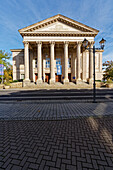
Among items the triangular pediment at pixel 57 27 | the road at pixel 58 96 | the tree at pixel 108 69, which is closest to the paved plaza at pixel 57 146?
the road at pixel 58 96

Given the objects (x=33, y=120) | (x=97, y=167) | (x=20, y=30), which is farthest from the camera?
(x=20, y=30)

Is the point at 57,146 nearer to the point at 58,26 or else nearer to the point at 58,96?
the point at 58,96

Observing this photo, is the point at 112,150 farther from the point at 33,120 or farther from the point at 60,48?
the point at 60,48

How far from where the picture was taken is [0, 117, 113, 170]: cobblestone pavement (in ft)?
5.85

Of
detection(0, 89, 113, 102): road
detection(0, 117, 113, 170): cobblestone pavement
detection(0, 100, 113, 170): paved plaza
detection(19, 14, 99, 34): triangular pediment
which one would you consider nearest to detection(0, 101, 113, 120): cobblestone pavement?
detection(0, 100, 113, 170): paved plaza

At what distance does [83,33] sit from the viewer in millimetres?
20859

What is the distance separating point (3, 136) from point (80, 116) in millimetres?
3546

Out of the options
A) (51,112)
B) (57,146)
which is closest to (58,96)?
(51,112)

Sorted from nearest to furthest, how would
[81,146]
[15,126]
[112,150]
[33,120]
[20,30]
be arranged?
1. [112,150]
2. [81,146]
3. [15,126]
4. [33,120]
5. [20,30]

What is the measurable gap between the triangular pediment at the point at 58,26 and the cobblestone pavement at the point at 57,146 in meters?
23.9

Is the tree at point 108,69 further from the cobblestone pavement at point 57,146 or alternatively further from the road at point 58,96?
the cobblestone pavement at point 57,146

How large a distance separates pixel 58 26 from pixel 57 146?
85.0 ft

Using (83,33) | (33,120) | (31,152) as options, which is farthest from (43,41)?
(31,152)

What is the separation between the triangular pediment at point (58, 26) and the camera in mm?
20406
